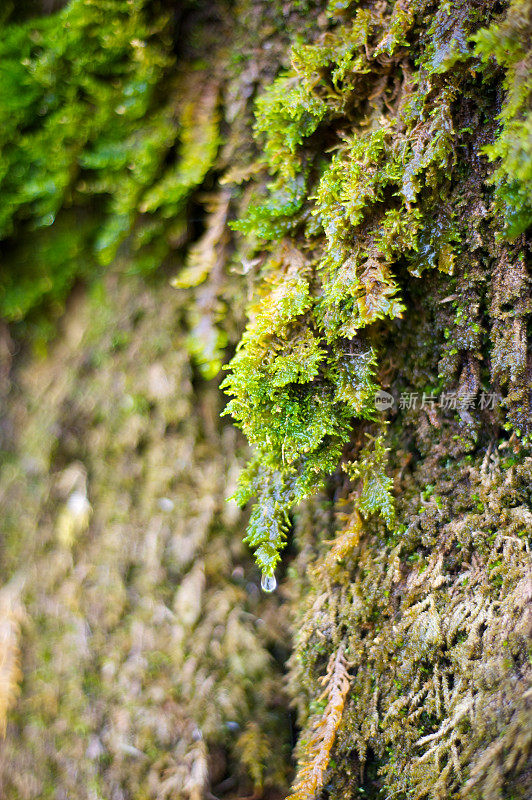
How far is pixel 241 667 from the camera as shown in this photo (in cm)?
129

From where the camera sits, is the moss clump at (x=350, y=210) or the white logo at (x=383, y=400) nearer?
the moss clump at (x=350, y=210)

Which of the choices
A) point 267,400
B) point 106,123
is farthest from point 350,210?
point 106,123

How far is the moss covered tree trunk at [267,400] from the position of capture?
881 millimetres

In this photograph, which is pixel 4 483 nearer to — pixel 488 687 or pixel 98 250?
pixel 98 250

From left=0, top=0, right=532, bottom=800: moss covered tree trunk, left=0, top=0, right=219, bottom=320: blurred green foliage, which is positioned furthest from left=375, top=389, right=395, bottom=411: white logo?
left=0, top=0, right=219, bottom=320: blurred green foliage

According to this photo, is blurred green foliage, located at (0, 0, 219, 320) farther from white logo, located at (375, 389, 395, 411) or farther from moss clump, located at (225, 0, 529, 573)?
white logo, located at (375, 389, 395, 411)

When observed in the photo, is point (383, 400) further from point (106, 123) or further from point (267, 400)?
point (106, 123)

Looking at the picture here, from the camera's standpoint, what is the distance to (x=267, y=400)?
0.97 m

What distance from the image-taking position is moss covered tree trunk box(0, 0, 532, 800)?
881mm

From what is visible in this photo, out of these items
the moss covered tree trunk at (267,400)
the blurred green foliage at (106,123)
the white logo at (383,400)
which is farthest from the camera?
the blurred green foliage at (106,123)

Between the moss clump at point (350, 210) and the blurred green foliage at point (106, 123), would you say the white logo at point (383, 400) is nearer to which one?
the moss clump at point (350, 210)

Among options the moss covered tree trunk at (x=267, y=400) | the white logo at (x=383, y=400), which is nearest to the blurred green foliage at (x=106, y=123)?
the moss covered tree trunk at (x=267, y=400)

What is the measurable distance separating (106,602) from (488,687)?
1.02m

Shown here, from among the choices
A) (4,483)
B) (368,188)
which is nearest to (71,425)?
(4,483)
